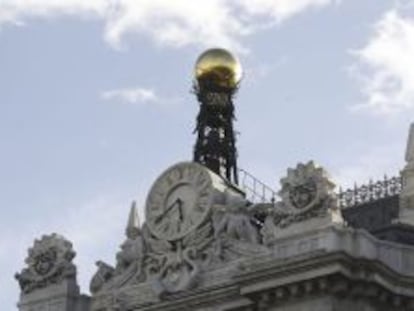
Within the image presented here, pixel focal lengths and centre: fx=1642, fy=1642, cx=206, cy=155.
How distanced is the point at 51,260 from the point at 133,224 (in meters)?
4.07

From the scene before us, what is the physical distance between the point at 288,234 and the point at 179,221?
22.6 ft

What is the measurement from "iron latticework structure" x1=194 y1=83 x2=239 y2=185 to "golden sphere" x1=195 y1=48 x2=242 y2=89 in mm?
285

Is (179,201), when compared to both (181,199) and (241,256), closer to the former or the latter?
(181,199)

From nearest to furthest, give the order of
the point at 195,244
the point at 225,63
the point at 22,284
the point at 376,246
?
1. the point at 376,246
2. the point at 195,244
3. the point at 22,284
4. the point at 225,63

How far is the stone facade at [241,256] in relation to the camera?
60219 millimetres

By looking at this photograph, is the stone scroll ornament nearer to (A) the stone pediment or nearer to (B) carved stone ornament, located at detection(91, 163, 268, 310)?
(A) the stone pediment

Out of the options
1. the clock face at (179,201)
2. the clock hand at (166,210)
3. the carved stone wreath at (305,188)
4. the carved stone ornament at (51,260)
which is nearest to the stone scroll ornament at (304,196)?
the carved stone wreath at (305,188)

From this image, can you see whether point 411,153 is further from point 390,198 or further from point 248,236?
point 248,236

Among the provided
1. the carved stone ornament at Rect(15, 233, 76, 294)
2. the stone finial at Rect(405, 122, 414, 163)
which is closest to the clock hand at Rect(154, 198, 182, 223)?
the carved stone ornament at Rect(15, 233, 76, 294)

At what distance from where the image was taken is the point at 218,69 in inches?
3219

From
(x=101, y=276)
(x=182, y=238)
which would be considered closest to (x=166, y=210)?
(x=182, y=238)

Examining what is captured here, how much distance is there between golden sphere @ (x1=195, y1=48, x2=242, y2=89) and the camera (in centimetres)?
8175

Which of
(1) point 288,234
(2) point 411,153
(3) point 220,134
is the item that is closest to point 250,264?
(1) point 288,234

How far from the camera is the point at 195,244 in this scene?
2613 inches
